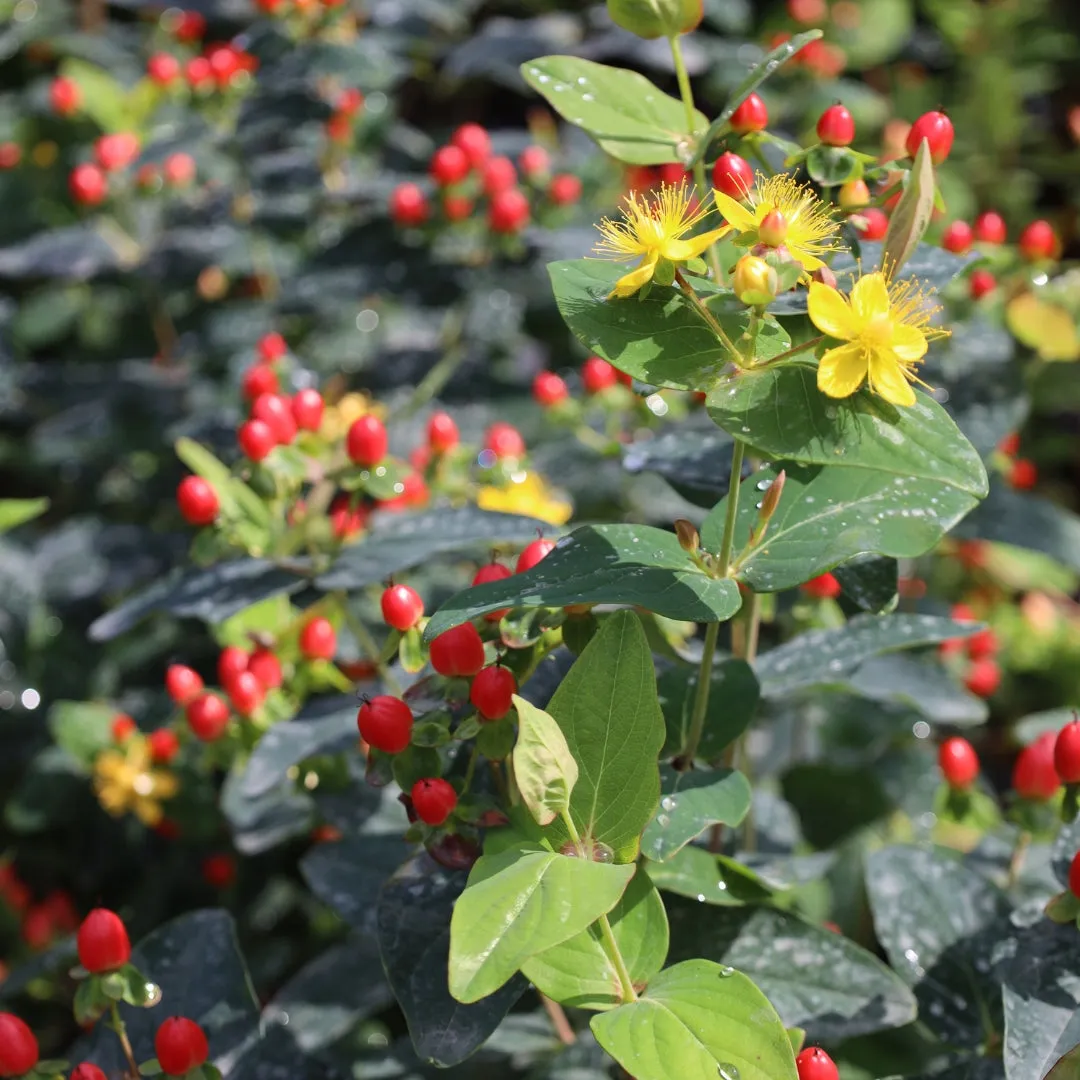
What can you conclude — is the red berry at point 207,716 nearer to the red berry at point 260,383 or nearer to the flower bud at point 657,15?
the red berry at point 260,383

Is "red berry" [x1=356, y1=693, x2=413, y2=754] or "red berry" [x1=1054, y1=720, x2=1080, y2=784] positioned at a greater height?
"red berry" [x1=356, y1=693, x2=413, y2=754]

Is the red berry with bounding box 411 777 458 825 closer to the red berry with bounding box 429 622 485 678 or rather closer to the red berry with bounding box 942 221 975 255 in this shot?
the red berry with bounding box 429 622 485 678

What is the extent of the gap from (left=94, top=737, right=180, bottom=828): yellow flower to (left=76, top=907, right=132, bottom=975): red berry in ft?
1.93

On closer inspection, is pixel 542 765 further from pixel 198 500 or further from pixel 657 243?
pixel 198 500

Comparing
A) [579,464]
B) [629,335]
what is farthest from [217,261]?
[629,335]

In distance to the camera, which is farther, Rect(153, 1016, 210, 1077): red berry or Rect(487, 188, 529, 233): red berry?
Rect(487, 188, 529, 233): red berry

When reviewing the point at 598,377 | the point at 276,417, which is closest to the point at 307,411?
the point at 276,417

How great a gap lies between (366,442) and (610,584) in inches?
15.9

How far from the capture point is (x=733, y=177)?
72 cm

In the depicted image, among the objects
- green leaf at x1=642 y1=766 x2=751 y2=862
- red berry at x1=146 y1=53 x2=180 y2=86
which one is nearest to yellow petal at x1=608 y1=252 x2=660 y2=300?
green leaf at x1=642 y1=766 x2=751 y2=862

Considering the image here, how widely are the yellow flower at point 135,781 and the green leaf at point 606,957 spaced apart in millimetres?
798

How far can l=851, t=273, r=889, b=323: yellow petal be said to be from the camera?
1.95 ft

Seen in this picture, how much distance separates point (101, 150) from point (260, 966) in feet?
3.81

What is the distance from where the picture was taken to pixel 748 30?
2463 mm
